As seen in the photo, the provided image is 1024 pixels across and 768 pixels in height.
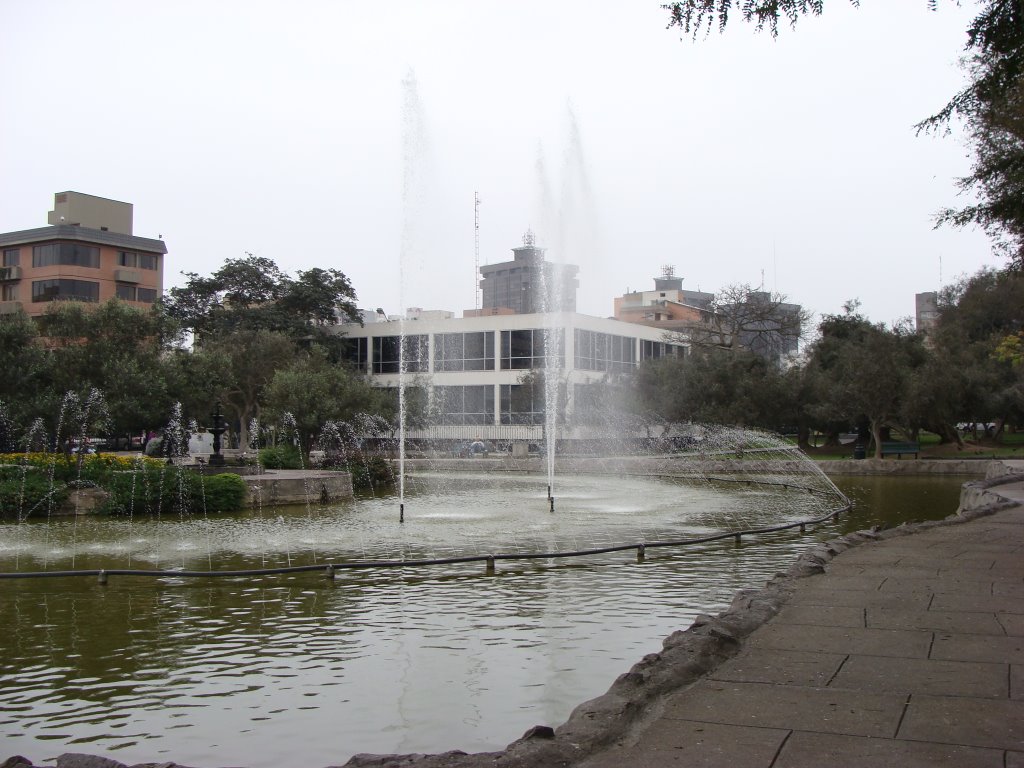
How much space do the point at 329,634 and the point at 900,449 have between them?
39358 millimetres

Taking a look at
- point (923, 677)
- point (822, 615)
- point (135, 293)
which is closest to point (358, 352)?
point (135, 293)

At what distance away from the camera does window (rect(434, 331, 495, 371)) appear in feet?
203

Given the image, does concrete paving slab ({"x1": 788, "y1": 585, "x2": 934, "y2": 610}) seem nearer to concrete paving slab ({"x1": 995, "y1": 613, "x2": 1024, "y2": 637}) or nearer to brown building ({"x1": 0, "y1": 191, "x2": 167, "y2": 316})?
concrete paving slab ({"x1": 995, "y1": 613, "x2": 1024, "y2": 637})

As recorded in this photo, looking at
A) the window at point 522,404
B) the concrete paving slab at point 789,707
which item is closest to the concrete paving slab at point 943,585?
the concrete paving slab at point 789,707

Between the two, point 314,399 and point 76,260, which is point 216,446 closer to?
point 314,399

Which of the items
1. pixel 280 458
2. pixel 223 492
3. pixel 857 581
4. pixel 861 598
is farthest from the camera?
pixel 280 458

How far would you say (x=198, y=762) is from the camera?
602 cm

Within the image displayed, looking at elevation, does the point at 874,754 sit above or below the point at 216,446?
below

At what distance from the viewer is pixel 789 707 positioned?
18.3 ft

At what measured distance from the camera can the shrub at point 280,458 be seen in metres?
33.9

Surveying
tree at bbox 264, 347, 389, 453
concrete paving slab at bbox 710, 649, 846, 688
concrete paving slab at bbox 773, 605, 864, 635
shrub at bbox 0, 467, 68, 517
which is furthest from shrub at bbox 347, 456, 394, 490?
concrete paving slab at bbox 710, 649, 846, 688

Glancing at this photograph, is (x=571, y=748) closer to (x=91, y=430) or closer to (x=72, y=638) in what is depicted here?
(x=72, y=638)

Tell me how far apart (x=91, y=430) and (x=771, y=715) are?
25.9 metres

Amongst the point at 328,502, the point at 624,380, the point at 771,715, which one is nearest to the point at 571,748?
the point at 771,715
